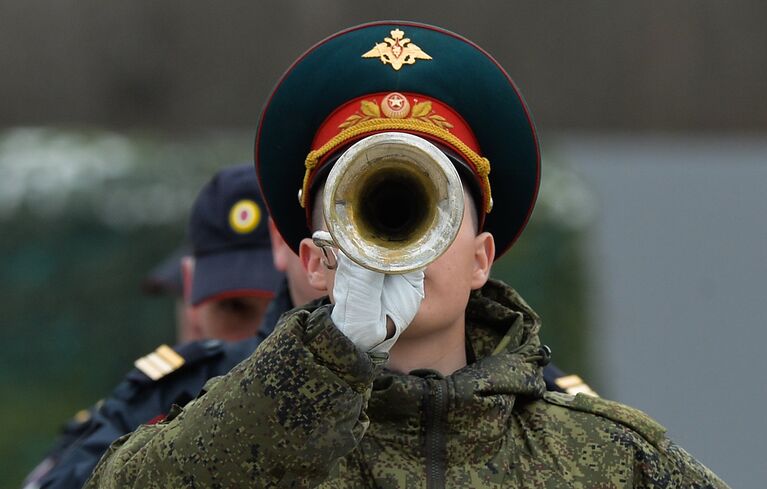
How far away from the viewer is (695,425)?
7.10 m

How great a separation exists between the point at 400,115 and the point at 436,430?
1.68ft

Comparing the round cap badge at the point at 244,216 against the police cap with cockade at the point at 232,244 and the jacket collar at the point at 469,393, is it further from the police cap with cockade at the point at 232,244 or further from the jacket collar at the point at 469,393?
the jacket collar at the point at 469,393

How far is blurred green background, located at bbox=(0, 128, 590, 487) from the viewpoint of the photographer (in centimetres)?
704

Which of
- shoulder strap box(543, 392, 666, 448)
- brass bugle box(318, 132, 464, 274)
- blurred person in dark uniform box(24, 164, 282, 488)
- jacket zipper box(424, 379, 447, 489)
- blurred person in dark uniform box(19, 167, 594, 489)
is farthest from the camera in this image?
blurred person in dark uniform box(24, 164, 282, 488)

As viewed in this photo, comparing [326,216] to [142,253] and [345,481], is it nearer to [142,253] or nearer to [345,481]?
[345,481]

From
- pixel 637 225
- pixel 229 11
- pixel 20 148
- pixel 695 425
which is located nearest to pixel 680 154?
pixel 637 225

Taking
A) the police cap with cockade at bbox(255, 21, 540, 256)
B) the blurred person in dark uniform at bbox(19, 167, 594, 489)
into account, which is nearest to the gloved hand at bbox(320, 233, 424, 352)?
the police cap with cockade at bbox(255, 21, 540, 256)

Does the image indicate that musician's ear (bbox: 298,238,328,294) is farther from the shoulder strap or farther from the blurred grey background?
the blurred grey background

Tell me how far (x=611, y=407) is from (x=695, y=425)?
4641 mm

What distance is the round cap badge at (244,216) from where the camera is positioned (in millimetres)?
4355

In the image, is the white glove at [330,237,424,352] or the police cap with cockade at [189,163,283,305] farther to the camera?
the police cap with cockade at [189,163,283,305]

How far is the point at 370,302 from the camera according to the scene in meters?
2.21

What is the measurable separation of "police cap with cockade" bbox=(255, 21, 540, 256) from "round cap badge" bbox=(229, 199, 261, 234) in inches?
63.0

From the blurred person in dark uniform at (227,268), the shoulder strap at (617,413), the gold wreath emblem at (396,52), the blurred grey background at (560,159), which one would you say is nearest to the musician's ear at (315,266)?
→ the gold wreath emblem at (396,52)
